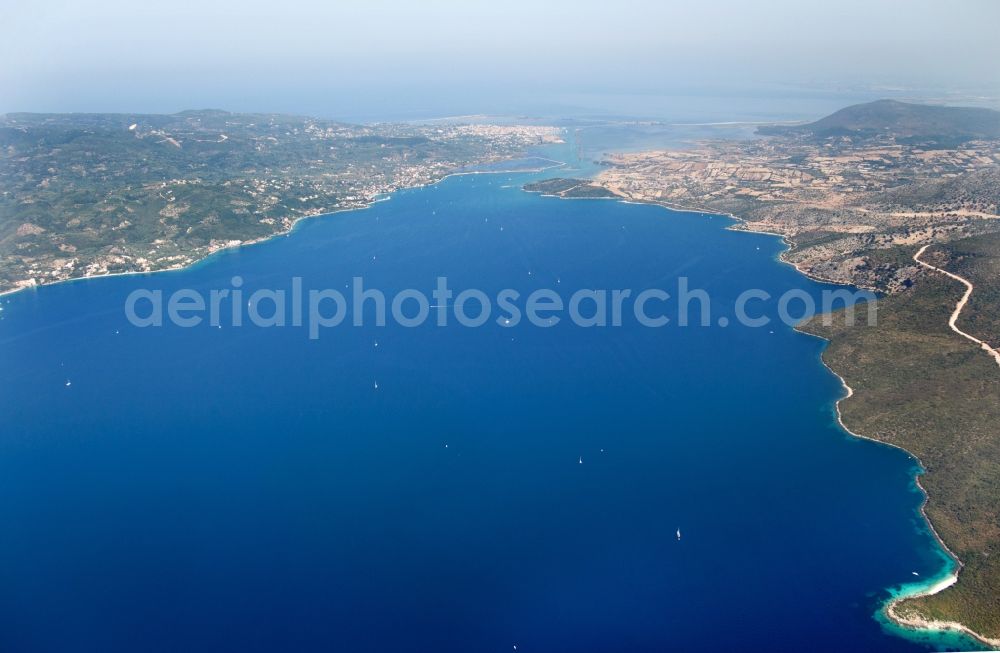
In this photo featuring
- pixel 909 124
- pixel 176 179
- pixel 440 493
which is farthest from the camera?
pixel 909 124

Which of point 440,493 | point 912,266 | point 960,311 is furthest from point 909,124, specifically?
point 440,493

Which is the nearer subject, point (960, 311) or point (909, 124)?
point (960, 311)

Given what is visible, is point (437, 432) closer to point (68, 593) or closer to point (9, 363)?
point (68, 593)

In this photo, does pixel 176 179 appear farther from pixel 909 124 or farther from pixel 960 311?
pixel 909 124

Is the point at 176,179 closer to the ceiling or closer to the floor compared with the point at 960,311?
closer to the ceiling

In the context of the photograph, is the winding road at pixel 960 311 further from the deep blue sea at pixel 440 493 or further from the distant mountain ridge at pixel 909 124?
the distant mountain ridge at pixel 909 124

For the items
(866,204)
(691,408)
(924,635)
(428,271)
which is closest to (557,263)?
(428,271)

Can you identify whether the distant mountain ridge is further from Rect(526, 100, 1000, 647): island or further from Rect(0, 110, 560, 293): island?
Rect(0, 110, 560, 293): island
